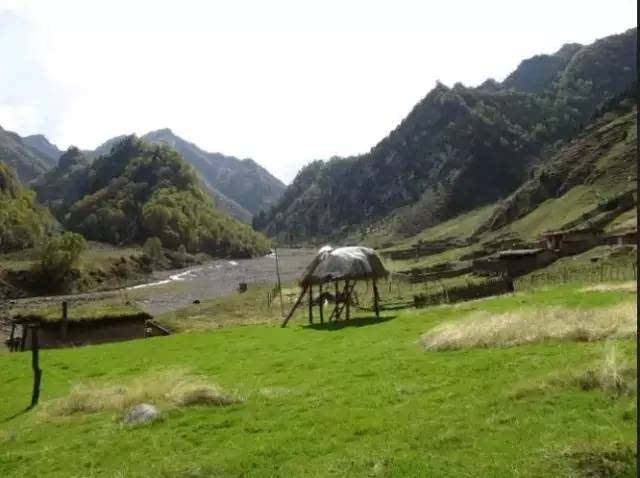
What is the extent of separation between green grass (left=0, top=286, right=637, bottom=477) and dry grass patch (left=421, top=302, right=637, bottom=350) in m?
0.71

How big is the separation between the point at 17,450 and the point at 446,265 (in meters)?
78.9

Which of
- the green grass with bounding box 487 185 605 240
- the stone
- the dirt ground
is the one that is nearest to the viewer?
the stone

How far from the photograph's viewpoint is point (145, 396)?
18469 mm

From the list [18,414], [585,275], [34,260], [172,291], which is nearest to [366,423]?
[18,414]

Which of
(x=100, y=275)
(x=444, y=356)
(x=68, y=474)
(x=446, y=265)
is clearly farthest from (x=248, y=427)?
(x=100, y=275)

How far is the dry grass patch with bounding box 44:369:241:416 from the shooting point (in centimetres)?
1773

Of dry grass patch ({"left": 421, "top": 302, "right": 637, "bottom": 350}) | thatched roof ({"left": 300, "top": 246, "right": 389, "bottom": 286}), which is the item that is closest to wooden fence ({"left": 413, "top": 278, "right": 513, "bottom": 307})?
thatched roof ({"left": 300, "top": 246, "right": 389, "bottom": 286})

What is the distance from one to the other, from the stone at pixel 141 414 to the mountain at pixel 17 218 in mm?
127469

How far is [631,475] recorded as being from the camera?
33.2ft

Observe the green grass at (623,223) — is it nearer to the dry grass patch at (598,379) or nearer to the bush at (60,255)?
the dry grass patch at (598,379)

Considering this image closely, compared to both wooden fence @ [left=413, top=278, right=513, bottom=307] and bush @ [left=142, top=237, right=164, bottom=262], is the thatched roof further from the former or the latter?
bush @ [left=142, top=237, right=164, bottom=262]

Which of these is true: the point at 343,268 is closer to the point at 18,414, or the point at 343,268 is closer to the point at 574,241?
the point at 18,414

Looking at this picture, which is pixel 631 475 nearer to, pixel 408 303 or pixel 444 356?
pixel 444 356

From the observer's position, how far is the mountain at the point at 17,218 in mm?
131375
